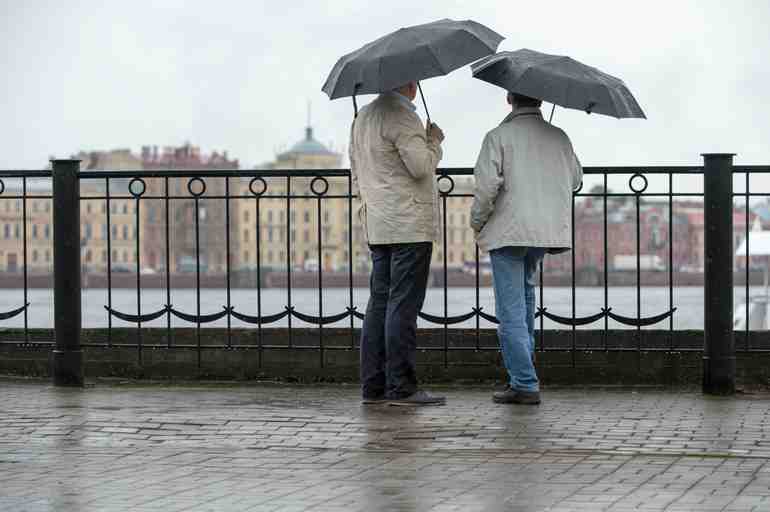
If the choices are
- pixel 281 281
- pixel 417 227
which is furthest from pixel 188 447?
pixel 281 281

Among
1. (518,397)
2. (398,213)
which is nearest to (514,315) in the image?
(518,397)

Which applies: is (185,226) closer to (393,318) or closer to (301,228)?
(301,228)

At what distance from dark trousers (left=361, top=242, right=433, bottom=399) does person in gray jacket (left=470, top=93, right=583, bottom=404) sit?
12.7 inches

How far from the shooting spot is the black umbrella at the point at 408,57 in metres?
6.60

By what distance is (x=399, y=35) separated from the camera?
6.83 metres

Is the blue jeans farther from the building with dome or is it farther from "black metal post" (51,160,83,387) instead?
the building with dome

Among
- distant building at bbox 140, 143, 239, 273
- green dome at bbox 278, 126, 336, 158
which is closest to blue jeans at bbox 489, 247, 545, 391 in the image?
distant building at bbox 140, 143, 239, 273

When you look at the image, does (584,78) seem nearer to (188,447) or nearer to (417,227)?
(417,227)

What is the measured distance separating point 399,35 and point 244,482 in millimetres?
2526

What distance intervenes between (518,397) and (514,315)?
0.37m

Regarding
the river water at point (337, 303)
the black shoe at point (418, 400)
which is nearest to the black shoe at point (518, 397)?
the black shoe at point (418, 400)

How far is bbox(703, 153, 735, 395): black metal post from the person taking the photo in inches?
293

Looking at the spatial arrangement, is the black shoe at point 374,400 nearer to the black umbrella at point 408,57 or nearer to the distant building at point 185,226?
the black umbrella at point 408,57

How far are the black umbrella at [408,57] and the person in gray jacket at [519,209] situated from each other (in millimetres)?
379
